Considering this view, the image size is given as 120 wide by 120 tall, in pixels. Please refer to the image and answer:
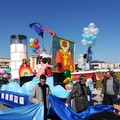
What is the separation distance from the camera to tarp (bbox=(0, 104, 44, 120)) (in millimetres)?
5047

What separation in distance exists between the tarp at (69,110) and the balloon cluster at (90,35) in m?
9.26

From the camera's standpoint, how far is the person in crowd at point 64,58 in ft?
37.5

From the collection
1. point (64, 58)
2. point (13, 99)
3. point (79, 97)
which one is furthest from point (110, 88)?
point (64, 58)

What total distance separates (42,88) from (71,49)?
673cm

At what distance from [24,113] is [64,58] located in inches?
268

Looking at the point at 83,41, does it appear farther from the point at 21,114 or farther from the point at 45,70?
the point at 21,114

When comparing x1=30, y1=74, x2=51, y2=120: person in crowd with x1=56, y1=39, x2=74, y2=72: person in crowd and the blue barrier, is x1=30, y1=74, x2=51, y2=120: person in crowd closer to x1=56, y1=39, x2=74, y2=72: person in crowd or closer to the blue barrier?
the blue barrier

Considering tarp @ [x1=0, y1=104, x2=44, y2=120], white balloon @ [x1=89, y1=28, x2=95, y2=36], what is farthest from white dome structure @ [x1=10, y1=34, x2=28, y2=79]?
tarp @ [x1=0, y1=104, x2=44, y2=120]

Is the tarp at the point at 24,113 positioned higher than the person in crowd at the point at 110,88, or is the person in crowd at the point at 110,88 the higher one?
the person in crowd at the point at 110,88

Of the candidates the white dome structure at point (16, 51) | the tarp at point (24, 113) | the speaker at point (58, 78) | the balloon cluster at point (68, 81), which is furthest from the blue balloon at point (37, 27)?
the tarp at point (24, 113)

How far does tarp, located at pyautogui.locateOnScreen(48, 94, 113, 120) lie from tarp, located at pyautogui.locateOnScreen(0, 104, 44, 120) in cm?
89

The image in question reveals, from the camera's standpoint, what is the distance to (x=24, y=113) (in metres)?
5.34

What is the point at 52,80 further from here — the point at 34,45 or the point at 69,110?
the point at 34,45

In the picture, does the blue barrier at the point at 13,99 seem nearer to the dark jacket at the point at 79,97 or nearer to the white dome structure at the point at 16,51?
the dark jacket at the point at 79,97
